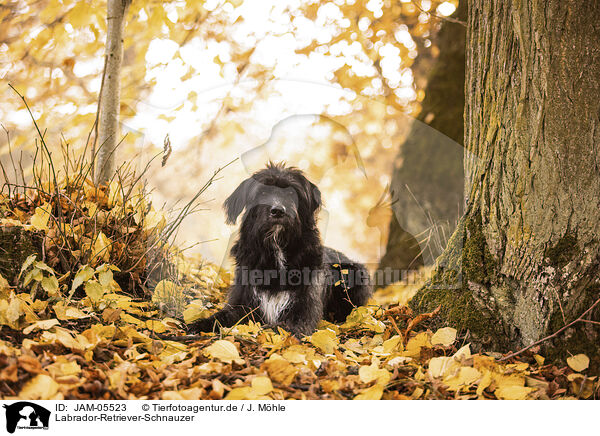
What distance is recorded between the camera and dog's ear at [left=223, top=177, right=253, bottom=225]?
3049mm

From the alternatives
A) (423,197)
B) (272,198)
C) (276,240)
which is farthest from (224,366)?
(423,197)

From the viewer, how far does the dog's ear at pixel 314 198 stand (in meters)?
3.06

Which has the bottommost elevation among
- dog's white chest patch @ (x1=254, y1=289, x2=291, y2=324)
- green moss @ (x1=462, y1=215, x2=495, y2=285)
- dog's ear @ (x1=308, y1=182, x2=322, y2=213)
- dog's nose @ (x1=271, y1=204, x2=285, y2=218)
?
dog's white chest patch @ (x1=254, y1=289, x2=291, y2=324)

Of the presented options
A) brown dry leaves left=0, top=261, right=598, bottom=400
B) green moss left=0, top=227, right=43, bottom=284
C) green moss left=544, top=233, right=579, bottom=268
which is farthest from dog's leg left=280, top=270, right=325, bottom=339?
green moss left=0, top=227, right=43, bottom=284

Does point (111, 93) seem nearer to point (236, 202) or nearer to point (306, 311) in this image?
point (236, 202)

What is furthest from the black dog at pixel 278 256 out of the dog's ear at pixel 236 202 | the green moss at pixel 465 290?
the green moss at pixel 465 290

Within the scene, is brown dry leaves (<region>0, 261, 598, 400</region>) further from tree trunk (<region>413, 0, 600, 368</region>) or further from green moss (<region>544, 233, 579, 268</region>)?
green moss (<region>544, 233, 579, 268</region>)

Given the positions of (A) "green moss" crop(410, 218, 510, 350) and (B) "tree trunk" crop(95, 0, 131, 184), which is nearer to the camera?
(A) "green moss" crop(410, 218, 510, 350)

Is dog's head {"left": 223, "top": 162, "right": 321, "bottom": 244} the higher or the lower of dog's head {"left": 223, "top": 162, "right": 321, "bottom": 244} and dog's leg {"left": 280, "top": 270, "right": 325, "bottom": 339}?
the higher

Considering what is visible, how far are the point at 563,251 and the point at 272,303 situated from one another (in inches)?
74.4

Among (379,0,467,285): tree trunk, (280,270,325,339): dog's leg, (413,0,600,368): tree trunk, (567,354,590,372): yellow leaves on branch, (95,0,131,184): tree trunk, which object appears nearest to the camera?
(567,354,590,372): yellow leaves on branch

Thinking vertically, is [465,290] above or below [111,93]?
below

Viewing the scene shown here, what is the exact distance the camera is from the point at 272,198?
305 cm

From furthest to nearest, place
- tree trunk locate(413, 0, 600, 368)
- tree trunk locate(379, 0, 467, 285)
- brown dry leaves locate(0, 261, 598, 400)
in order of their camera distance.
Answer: tree trunk locate(379, 0, 467, 285) < tree trunk locate(413, 0, 600, 368) < brown dry leaves locate(0, 261, 598, 400)
